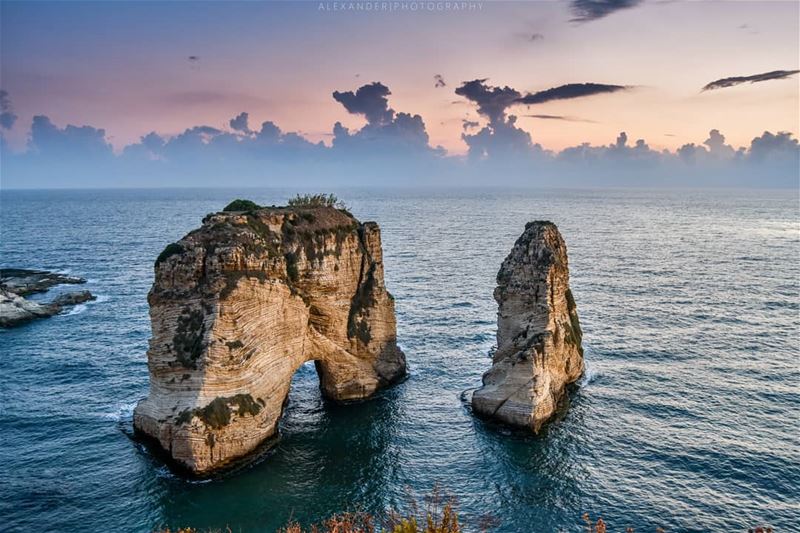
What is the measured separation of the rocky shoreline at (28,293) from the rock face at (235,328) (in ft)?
129

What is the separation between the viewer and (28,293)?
81.9 m

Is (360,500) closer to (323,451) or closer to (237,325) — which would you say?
(323,451)

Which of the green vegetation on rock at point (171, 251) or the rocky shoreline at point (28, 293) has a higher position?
the green vegetation on rock at point (171, 251)

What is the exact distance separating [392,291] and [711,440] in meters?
47.1

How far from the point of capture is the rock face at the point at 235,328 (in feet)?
117

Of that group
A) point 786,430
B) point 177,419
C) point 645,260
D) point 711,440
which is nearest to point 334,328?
point 177,419

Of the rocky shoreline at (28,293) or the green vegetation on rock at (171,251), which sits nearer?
the green vegetation on rock at (171,251)

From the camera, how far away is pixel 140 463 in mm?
36438

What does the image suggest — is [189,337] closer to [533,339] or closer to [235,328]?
[235,328]

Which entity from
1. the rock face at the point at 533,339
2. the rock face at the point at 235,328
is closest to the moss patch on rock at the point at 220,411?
the rock face at the point at 235,328

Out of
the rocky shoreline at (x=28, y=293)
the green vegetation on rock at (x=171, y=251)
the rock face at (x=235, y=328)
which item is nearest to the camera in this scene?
the rock face at (x=235, y=328)

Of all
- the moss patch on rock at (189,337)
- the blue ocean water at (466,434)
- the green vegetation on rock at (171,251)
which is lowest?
the blue ocean water at (466,434)

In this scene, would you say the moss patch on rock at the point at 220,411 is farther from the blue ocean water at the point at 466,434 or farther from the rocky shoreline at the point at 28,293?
the rocky shoreline at the point at 28,293

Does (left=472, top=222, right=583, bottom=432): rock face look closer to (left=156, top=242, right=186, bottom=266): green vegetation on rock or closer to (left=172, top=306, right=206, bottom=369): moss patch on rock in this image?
(left=172, top=306, right=206, bottom=369): moss patch on rock
